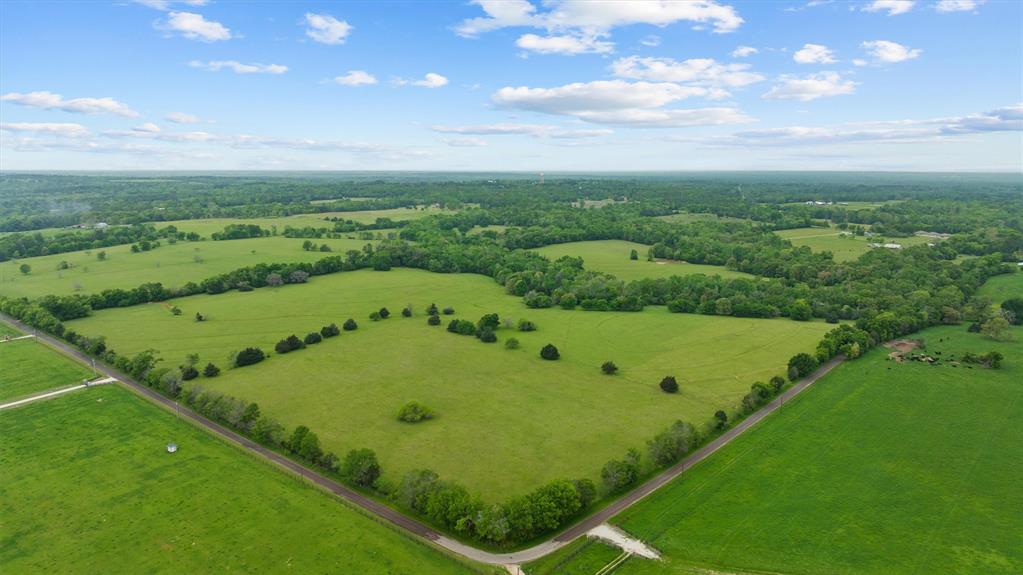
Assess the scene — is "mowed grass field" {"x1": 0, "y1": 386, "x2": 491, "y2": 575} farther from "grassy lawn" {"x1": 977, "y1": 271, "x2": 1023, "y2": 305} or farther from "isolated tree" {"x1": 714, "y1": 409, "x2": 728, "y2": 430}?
"grassy lawn" {"x1": 977, "y1": 271, "x2": 1023, "y2": 305}

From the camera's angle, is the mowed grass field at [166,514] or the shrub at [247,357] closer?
the mowed grass field at [166,514]

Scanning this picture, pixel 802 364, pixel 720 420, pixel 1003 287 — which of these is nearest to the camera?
pixel 720 420

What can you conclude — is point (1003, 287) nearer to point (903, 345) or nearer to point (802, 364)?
point (903, 345)

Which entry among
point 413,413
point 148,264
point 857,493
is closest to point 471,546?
point 413,413

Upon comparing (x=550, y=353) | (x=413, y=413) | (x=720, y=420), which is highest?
(x=550, y=353)

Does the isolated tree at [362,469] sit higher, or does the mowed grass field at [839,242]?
the mowed grass field at [839,242]

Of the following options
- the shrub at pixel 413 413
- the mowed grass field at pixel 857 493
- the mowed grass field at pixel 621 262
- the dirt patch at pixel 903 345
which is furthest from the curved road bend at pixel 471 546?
the mowed grass field at pixel 621 262

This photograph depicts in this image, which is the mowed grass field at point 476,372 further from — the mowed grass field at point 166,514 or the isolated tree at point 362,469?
the mowed grass field at point 166,514
